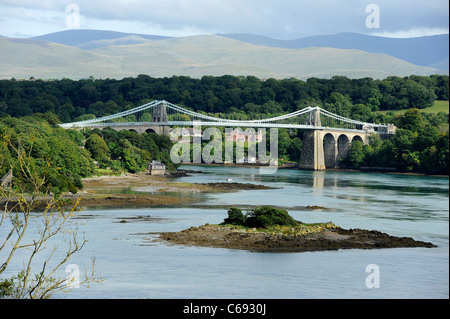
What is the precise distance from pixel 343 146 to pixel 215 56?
99.5 meters

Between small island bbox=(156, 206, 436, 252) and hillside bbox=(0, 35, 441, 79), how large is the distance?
240ft

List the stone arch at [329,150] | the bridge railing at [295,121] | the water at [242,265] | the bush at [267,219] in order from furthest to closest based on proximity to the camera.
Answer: the stone arch at [329,150] < the bridge railing at [295,121] < the bush at [267,219] < the water at [242,265]

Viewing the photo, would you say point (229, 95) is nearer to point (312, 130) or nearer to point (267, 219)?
point (312, 130)

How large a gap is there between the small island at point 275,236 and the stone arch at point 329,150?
53246 mm

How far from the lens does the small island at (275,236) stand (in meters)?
19.5

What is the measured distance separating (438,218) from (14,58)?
2829 inches

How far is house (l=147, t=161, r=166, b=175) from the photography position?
50969 millimetres

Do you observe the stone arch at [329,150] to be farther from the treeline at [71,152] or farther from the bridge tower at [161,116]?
A: the treeline at [71,152]

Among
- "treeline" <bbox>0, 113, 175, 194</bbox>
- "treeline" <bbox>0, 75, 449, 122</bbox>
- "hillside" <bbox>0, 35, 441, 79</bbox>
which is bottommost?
"treeline" <bbox>0, 113, 175, 194</bbox>

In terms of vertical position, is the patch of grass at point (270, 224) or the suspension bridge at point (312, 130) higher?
the suspension bridge at point (312, 130)

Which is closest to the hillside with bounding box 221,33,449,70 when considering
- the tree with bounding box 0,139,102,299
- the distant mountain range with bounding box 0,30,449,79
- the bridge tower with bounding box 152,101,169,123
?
the distant mountain range with bounding box 0,30,449,79

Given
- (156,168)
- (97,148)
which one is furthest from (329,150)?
(97,148)

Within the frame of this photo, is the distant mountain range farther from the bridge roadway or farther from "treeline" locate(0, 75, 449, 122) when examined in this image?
the bridge roadway

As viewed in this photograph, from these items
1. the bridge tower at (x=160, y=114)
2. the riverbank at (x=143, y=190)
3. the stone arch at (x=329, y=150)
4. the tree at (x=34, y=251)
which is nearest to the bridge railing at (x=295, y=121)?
the bridge tower at (x=160, y=114)
